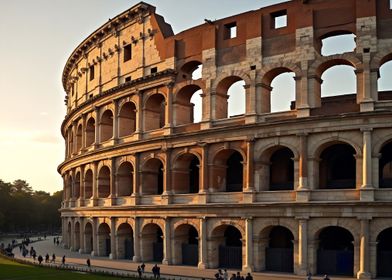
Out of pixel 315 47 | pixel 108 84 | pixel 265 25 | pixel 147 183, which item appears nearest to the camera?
pixel 315 47

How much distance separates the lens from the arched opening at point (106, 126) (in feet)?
144

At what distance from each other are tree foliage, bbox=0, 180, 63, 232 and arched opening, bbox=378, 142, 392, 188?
2385 inches

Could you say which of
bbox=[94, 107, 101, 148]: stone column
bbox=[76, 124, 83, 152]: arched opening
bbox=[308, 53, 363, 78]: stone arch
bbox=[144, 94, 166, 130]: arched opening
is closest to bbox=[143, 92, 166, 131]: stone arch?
bbox=[144, 94, 166, 130]: arched opening

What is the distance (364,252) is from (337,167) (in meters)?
5.93

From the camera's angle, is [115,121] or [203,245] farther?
[115,121]

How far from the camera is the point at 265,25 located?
107 ft

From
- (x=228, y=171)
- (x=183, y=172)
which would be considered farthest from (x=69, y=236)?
(x=228, y=171)

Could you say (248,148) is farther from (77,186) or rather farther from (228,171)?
(77,186)

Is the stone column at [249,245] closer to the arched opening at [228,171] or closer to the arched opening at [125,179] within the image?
the arched opening at [228,171]

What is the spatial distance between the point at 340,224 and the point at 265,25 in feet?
41.8

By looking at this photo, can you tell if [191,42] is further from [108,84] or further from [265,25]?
[108,84]

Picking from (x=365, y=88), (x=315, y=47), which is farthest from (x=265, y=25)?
(x=365, y=88)

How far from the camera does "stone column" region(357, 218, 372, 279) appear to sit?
2778cm

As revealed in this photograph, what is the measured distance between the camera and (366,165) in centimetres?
2828
